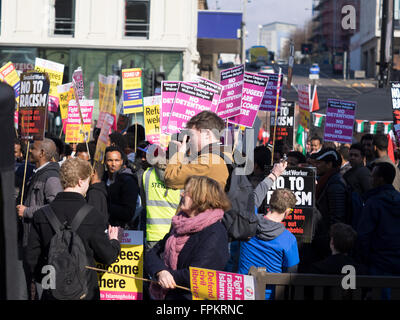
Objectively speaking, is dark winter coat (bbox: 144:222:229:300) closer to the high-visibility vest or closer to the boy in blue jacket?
the boy in blue jacket

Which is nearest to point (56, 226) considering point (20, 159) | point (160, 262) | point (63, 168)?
point (63, 168)

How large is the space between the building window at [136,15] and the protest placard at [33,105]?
→ 1984cm

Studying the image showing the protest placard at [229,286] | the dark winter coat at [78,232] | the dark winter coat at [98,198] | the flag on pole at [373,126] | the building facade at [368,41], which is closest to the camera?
the protest placard at [229,286]

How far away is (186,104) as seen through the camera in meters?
8.37

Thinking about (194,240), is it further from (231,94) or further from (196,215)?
(231,94)

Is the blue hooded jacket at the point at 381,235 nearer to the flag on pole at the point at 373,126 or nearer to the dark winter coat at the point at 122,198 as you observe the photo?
the dark winter coat at the point at 122,198

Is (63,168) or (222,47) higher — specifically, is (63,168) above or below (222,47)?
below

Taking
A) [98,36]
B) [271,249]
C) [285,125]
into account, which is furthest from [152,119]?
[98,36]

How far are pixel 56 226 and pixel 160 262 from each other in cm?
78

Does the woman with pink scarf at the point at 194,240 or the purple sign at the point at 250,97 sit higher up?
the purple sign at the point at 250,97

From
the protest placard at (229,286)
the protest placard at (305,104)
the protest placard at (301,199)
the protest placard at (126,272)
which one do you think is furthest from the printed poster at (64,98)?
the protest placard at (229,286)

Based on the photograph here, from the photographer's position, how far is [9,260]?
1.52 metres

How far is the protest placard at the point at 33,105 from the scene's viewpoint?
24.6ft
